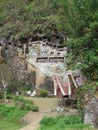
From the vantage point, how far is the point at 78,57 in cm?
1495

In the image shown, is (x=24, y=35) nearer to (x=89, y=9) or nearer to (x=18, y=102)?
(x=18, y=102)

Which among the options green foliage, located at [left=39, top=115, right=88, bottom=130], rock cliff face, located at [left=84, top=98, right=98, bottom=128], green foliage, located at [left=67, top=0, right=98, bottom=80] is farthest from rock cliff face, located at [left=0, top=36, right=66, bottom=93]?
rock cliff face, located at [left=84, top=98, right=98, bottom=128]

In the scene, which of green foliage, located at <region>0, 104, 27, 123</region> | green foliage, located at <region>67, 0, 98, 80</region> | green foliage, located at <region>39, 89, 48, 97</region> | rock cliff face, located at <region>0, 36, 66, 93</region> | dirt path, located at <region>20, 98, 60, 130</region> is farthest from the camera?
rock cliff face, located at <region>0, 36, 66, 93</region>

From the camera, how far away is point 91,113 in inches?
527

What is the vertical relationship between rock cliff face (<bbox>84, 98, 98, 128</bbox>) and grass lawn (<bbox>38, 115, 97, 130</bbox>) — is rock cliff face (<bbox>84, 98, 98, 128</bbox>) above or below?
above

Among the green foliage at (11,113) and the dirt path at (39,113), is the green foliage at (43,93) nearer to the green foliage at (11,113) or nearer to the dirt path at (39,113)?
the dirt path at (39,113)

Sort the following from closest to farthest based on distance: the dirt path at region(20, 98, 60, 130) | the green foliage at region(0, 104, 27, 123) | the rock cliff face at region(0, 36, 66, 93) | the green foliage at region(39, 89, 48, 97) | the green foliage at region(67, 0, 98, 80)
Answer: the dirt path at region(20, 98, 60, 130), the green foliage at region(67, 0, 98, 80), the green foliage at region(0, 104, 27, 123), the green foliage at region(39, 89, 48, 97), the rock cliff face at region(0, 36, 66, 93)

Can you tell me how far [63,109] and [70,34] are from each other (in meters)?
3.10

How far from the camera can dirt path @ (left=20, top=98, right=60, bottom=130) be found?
46.3 ft

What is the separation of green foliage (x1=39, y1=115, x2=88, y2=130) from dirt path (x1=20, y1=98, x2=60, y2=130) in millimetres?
344

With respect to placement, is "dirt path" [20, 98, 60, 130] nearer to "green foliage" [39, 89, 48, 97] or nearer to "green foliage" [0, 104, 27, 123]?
"green foliage" [0, 104, 27, 123]

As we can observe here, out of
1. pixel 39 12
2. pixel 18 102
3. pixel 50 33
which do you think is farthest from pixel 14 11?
pixel 18 102

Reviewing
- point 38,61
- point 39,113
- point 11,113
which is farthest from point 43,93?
point 39,113

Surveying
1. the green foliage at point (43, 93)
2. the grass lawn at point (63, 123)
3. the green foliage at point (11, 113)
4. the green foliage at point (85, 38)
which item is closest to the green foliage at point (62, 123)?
the grass lawn at point (63, 123)
